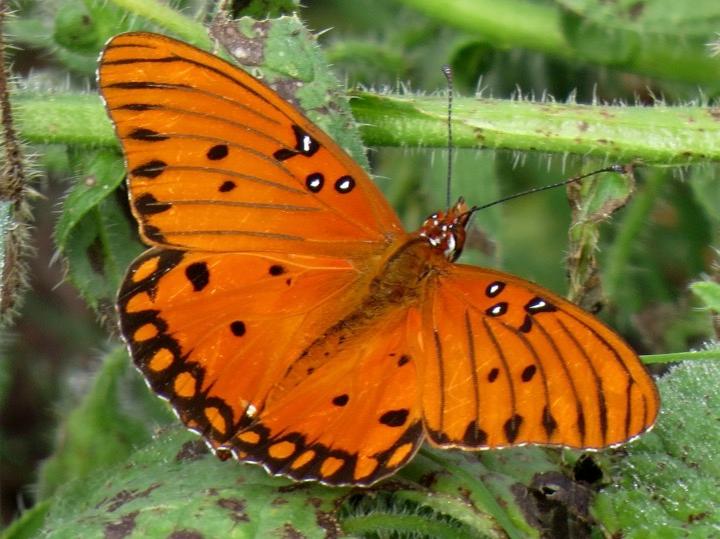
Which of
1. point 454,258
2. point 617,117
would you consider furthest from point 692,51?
point 454,258

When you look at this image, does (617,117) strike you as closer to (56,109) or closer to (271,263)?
(271,263)

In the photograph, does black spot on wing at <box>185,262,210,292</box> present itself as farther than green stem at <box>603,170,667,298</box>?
No

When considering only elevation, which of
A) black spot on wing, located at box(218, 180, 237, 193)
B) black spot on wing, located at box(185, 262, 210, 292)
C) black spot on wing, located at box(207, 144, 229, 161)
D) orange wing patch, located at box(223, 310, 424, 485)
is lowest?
orange wing patch, located at box(223, 310, 424, 485)

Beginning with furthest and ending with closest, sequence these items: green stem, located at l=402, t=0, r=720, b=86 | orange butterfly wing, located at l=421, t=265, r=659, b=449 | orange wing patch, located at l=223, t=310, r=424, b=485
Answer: green stem, located at l=402, t=0, r=720, b=86 → orange wing patch, located at l=223, t=310, r=424, b=485 → orange butterfly wing, located at l=421, t=265, r=659, b=449

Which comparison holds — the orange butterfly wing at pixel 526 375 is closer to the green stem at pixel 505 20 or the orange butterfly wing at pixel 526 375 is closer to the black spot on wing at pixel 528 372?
the black spot on wing at pixel 528 372

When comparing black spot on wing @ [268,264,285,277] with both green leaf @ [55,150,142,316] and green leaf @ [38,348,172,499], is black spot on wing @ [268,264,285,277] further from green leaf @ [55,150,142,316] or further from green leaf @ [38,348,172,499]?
green leaf @ [38,348,172,499]

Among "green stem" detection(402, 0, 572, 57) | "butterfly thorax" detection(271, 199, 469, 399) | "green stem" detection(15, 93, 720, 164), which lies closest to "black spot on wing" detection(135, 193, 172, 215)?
"butterfly thorax" detection(271, 199, 469, 399)

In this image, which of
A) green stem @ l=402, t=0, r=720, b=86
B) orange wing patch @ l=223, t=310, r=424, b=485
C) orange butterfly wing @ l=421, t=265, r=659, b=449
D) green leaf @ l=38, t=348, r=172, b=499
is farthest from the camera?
green stem @ l=402, t=0, r=720, b=86

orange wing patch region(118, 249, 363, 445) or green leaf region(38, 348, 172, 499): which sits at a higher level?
orange wing patch region(118, 249, 363, 445)
